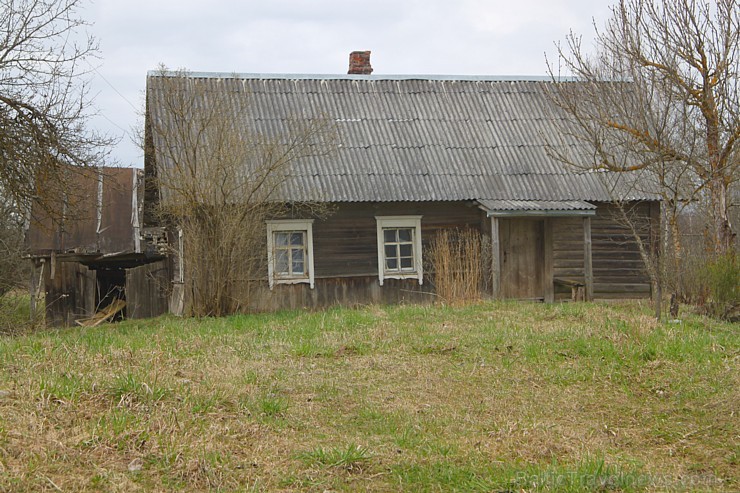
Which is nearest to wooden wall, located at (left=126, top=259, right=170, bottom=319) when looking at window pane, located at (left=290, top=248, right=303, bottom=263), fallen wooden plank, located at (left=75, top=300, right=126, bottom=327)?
fallen wooden plank, located at (left=75, top=300, right=126, bottom=327)

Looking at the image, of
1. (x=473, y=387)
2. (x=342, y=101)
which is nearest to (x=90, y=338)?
(x=473, y=387)

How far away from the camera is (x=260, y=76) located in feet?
61.6

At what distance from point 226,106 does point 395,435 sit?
33.8 ft

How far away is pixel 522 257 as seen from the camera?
17031 millimetres

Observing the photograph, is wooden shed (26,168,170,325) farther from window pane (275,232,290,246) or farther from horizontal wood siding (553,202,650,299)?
horizontal wood siding (553,202,650,299)

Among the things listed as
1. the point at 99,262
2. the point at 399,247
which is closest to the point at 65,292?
the point at 99,262

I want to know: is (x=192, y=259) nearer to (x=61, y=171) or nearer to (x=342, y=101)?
(x=61, y=171)

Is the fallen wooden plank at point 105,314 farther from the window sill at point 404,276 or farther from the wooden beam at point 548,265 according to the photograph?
the wooden beam at point 548,265

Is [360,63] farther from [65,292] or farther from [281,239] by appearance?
[65,292]

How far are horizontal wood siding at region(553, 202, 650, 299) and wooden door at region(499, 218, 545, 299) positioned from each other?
0.34 m

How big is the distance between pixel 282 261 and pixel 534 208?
Result: 5155mm

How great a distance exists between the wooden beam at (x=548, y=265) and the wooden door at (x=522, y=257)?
83 mm

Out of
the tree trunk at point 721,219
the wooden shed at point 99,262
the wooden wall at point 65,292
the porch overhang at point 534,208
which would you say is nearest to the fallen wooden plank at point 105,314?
the wooden shed at point 99,262

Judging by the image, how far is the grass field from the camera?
4.71 m
